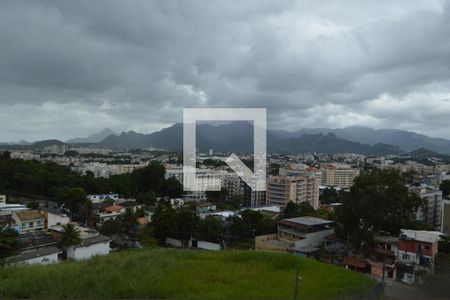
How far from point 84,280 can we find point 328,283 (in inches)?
90.9

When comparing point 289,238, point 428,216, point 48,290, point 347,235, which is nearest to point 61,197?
point 289,238

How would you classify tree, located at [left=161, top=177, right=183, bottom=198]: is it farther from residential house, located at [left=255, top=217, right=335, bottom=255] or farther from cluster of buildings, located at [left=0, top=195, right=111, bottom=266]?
residential house, located at [left=255, top=217, right=335, bottom=255]

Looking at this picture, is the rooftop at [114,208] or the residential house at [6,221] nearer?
the residential house at [6,221]

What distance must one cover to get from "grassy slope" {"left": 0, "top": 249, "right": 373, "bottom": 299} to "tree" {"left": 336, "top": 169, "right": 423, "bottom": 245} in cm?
425

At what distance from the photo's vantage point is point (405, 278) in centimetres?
775

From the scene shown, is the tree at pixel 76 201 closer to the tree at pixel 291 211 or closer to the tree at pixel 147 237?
the tree at pixel 147 237

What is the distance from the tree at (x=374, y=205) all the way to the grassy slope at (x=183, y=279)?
4.25 metres

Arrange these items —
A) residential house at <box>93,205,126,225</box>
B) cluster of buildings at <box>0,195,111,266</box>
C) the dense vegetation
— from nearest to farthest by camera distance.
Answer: cluster of buildings at <box>0,195,111,266</box> → residential house at <box>93,205,126,225</box> → the dense vegetation

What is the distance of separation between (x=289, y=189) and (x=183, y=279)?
54.4 feet

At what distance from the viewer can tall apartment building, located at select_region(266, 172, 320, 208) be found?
19375 millimetres

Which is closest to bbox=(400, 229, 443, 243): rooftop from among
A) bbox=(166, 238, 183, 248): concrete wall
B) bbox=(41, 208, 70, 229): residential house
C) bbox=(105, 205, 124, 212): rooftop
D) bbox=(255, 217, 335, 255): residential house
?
bbox=(255, 217, 335, 255): residential house

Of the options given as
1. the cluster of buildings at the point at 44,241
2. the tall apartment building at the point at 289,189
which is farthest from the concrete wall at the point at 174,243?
the tall apartment building at the point at 289,189

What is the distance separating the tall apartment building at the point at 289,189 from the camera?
19.4 meters

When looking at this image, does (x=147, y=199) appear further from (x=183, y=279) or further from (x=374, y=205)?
(x=183, y=279)
